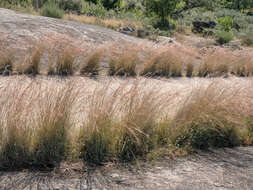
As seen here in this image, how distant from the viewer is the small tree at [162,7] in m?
18.7

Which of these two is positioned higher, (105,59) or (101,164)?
(105,59)

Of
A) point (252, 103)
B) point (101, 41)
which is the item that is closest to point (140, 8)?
point (101, 41)

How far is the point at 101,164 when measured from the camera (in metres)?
2.70

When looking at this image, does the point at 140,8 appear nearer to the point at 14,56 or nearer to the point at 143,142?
the point at 14,56

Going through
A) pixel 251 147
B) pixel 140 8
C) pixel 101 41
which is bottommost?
pixel 251 147

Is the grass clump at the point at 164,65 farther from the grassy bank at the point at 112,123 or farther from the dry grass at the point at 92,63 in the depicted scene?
the grassy bank at the point at 112,123

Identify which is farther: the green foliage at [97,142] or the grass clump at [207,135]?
the grass clump at [207,135]

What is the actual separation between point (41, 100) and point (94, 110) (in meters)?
0.53

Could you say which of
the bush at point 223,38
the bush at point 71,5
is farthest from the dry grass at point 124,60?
the bush at point 71,5

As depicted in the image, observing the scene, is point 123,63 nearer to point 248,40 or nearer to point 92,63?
point 92,63

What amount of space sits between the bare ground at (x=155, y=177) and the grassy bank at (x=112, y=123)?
17 centimetres

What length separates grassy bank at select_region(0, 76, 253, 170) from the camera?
8.45ft

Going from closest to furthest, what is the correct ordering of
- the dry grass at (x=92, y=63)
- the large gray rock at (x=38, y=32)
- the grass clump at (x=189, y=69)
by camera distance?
the dry grass at (x=92, y=63) < the large gray rock at (x=38, y=32) < the grass clump at (x=189, y=69)

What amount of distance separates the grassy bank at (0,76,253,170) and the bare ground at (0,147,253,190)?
174mm
